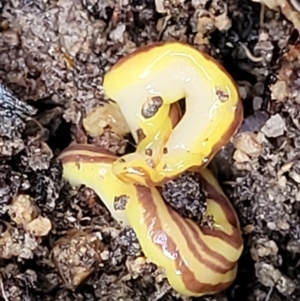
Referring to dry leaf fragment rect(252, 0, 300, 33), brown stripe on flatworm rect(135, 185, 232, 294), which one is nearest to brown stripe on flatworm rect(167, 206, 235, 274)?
brown stripe on flatworm rect(135, 185, 232, 294)

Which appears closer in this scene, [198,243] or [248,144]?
[198,243]

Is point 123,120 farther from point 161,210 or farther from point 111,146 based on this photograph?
point 161,210

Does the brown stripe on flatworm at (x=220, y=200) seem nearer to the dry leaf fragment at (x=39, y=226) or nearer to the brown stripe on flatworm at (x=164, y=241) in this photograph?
the brown stripe on flatworm at (x=164, y=241)

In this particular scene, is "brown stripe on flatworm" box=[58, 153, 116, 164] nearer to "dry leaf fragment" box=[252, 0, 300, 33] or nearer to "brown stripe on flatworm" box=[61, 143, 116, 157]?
"brown stripe on flatworm" box=[61, 143, 116, 157]

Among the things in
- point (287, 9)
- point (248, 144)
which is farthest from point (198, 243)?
point (287, 9)

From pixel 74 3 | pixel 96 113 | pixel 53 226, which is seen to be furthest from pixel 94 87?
pixel 53 226

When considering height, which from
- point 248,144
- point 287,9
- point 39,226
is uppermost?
point 287,9

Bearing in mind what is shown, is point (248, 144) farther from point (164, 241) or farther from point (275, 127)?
point (164, 241)
